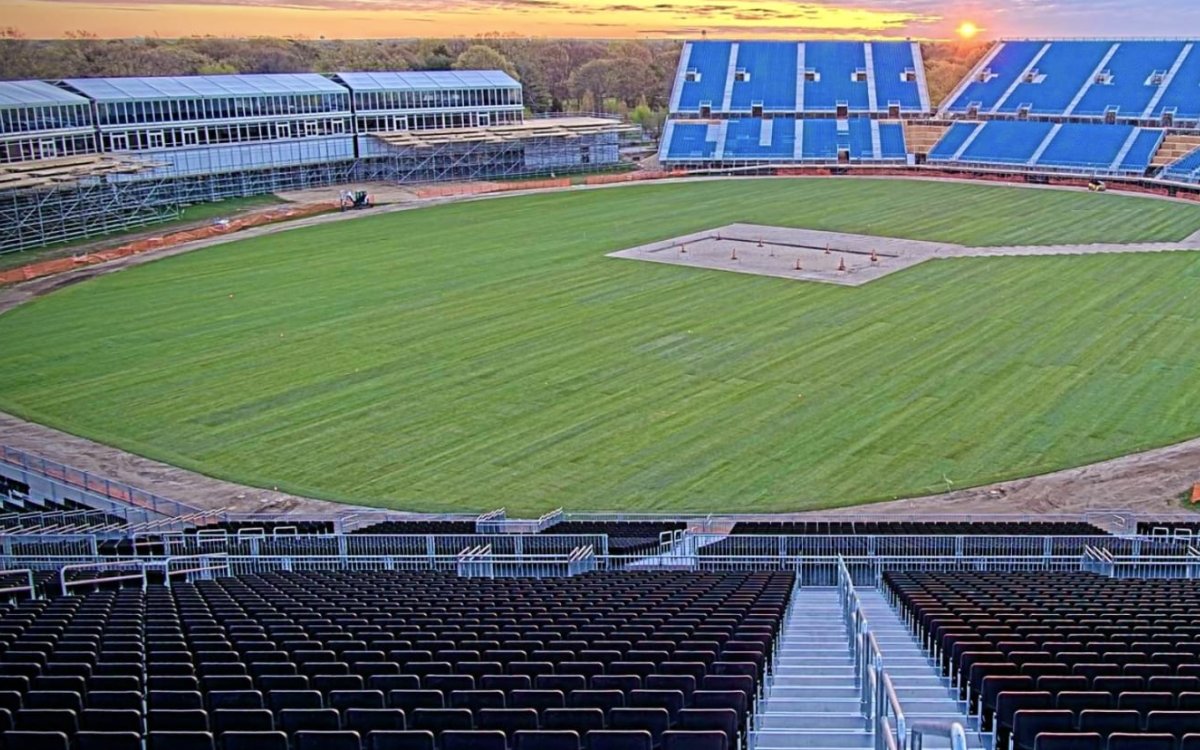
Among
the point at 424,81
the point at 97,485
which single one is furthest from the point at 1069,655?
the point at 424,81

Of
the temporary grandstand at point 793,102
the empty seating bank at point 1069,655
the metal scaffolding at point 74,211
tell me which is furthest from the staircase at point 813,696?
the temporary grandstand at point 793,102

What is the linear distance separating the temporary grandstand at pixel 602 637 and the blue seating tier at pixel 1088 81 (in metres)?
68.5

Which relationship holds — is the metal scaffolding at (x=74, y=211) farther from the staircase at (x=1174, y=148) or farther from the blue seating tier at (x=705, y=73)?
the staircase at (x=1174, y=148)

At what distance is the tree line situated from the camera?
134 metres

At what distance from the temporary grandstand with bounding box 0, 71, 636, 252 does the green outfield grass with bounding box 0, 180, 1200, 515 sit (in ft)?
35.8

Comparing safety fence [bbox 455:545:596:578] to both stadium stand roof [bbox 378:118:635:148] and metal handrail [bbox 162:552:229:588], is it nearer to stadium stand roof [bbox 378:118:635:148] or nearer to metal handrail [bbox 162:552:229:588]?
metal handrail [bbox 162:552:229:588]

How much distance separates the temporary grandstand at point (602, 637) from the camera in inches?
301

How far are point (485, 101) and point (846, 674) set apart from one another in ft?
272

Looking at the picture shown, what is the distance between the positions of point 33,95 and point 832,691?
69.0 metres

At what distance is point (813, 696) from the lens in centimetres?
993

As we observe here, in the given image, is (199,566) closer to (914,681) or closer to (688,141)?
(914,681)

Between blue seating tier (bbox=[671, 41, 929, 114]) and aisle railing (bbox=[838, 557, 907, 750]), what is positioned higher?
blue seating tier (bbox=[671, 41, 929, 114])

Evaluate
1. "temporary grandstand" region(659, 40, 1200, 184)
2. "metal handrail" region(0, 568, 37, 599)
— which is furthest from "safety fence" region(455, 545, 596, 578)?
"temporary grandstand" region(659, 40, 1200, 184)

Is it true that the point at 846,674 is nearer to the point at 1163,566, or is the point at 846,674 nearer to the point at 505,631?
the point at 505,631
